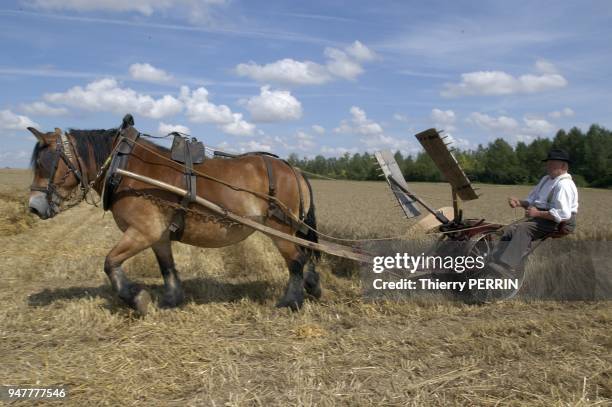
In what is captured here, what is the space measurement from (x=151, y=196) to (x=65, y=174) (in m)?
0.87

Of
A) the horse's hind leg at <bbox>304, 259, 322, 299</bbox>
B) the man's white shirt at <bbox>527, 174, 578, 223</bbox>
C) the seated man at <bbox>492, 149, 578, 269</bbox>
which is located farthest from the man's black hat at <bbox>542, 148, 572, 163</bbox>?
the horse's hind leg at <bbox>304, 259, 322, 299</bbox>

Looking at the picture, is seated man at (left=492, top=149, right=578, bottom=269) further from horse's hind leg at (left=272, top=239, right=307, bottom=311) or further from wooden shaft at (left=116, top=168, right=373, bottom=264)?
horse's hind leg at (left=272, top=239, right=307, bottom=311)

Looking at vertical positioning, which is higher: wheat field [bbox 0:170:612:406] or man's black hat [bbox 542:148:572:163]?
man's black hat [bbox 542:148:572:163]

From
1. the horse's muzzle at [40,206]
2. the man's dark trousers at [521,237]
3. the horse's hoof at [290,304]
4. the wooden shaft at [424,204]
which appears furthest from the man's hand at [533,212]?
the horse's muzzle at [40,206]

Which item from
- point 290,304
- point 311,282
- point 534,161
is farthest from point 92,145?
point 534,161

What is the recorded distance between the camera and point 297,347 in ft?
12.4

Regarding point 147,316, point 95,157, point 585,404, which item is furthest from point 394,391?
point 95,157

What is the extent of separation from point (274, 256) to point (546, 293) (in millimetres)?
4023

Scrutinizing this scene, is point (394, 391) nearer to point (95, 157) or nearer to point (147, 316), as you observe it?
point (147, 316)

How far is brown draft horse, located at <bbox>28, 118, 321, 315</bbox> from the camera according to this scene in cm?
452

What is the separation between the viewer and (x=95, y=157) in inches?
185

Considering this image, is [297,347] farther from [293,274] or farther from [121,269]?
[121,269]

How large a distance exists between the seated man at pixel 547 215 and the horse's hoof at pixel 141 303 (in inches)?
140

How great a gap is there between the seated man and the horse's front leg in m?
3.59
